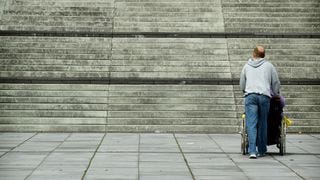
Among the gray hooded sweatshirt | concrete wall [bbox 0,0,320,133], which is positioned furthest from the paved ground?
concrete wall [bbox 0,0,320,133]

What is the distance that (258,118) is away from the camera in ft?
27.3

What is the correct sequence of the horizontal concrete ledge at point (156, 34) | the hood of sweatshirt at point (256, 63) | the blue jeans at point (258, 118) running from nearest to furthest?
the blue jeans at point (258, 118)
the hood of sweatshirt at point (256, 63)
the horizontal concrete ledge at point (156, 34)

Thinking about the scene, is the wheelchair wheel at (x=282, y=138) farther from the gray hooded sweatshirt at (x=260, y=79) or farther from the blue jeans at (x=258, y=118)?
the gray hooded sweatshirt at (x=260, y=79)

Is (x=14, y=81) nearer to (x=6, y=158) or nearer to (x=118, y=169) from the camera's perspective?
(x=6, y=158)

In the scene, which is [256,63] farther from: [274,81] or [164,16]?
[164,16]

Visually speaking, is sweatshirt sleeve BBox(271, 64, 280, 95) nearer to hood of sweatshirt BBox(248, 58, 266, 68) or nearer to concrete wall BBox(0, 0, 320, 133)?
hood of sweatshirt BBox(248, 58, 266, 68)

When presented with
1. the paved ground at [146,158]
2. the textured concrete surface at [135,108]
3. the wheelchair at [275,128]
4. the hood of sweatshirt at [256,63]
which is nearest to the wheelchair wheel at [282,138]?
the wheelchair at [275,128]

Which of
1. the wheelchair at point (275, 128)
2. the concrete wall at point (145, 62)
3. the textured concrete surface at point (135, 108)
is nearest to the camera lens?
the wheelchair at point (275, 128)

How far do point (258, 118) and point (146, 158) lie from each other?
187 cm

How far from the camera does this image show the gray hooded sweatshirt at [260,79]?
27.2ft

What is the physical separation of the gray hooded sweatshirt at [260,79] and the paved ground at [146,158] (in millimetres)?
1008

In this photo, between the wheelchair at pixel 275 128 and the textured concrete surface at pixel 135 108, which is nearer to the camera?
the wheelchair at pixel 275 128

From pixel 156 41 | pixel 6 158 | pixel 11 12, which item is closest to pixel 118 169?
pixel 6 158

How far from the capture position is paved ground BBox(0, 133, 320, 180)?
660 cm
